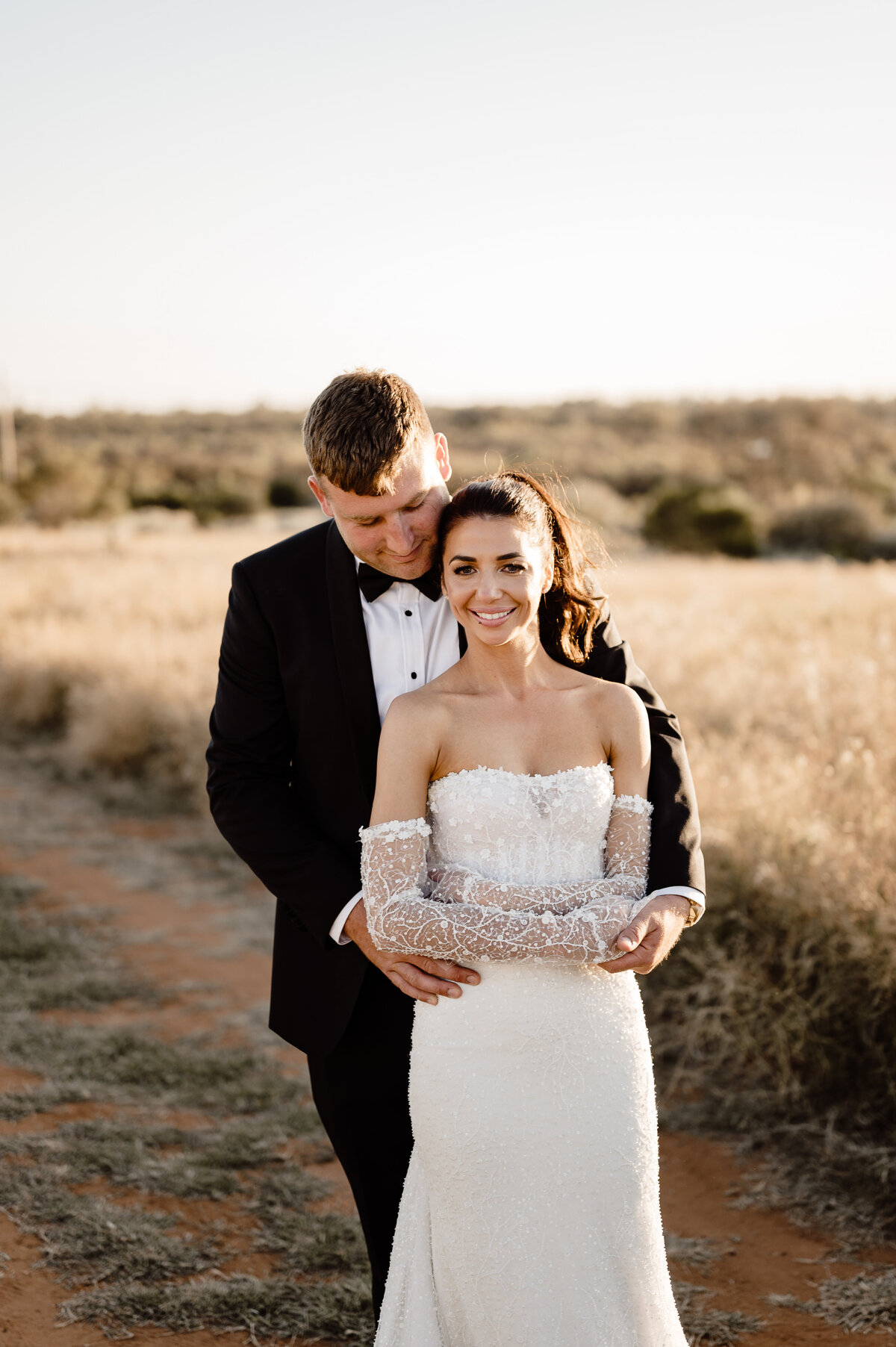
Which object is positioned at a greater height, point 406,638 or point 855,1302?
point 406,638

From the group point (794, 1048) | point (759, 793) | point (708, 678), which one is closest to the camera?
point (794, 1048)

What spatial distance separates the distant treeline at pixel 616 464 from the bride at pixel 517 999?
2.35 ft

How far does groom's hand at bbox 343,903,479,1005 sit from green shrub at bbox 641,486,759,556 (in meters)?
22.0

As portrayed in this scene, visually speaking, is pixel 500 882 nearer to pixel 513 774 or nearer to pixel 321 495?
pixel 513 774

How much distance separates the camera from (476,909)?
2.27 m

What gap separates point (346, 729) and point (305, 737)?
12 cm

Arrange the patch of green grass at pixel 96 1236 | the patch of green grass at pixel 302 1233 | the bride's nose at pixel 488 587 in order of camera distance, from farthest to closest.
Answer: the patch of green grass at pixel 302 1233, the patch of green grass at pixel 96 1236, the bride's nose at pixel 488 587

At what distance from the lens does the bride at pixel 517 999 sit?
2.31 metres

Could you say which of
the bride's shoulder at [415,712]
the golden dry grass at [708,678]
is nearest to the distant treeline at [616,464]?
the bride's shoulder at [415,712]

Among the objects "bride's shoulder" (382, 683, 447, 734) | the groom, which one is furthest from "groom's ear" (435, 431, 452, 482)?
"bride's shoulder" (382, 683, 447, 734)

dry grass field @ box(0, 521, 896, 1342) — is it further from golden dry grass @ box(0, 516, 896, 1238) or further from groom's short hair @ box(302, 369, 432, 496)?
groom's short hair @ box(302, 369, 432, 496)

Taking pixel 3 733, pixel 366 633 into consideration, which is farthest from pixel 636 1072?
pixel 3 733

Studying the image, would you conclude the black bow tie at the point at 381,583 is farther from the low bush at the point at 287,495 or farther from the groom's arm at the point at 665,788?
the low bush at the point at 287,495

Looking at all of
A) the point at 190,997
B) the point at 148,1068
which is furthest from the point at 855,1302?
the point at 190,997
